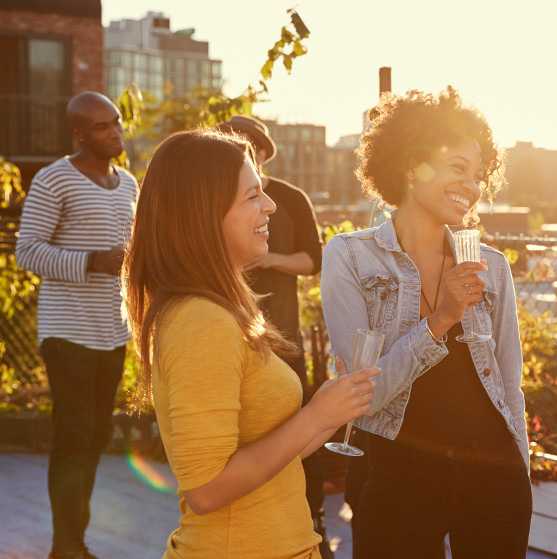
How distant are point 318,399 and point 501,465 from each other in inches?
34.4

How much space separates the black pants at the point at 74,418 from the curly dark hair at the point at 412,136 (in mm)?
1633

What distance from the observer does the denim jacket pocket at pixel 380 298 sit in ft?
9.31

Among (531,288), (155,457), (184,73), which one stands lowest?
(155,457)

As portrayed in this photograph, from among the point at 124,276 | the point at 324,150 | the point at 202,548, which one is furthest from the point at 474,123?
the point at 324,150

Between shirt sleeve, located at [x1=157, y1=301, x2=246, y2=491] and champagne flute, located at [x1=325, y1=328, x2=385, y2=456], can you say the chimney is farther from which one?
shirt sleeve, located at [x1=157, y1=301, x2=246, y2=491]

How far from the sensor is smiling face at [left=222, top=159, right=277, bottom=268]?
6.81ft

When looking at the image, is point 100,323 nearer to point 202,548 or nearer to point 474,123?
point 474,123

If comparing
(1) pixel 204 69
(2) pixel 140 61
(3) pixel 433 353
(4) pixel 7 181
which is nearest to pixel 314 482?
(3) pixel 433 353

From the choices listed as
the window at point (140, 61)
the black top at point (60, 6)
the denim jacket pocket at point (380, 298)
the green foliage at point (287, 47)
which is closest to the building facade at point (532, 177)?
the window at point (140, 61)

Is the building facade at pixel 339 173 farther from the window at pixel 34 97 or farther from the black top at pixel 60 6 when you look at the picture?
the black top at pixel 60 6

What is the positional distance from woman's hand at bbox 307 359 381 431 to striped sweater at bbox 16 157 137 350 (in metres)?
2.25

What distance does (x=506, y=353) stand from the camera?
114 inches

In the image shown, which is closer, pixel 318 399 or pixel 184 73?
pixel 318 399

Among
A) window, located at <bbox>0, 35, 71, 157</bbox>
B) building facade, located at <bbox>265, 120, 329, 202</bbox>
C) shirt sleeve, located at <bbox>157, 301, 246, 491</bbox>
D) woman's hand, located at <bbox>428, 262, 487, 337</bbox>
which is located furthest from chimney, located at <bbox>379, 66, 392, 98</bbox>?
building facade, located at <bbox>265, 120, 329, 202</bbox>
